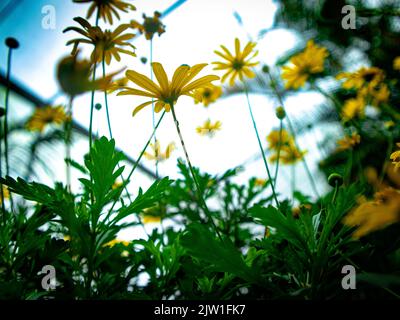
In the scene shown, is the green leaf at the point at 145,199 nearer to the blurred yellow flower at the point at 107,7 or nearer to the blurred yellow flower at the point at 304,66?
the blurred yellow flower at the point at 107,7

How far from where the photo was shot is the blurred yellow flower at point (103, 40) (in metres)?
0.50

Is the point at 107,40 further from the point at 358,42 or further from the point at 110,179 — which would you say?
the point at 358,42

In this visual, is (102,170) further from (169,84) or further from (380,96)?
(380,96)

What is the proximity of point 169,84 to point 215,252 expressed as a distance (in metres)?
0.30

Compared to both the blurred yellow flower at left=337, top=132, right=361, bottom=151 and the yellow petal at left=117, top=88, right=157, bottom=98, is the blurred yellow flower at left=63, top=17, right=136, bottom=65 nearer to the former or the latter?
the yellow petal at left=117, top=88, right=157, bottom=98

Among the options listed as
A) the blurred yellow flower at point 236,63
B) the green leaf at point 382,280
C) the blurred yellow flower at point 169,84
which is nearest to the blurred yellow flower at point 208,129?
the blurred yellow flower at point 236,63

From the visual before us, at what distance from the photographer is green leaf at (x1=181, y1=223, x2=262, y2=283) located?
0.34 meters

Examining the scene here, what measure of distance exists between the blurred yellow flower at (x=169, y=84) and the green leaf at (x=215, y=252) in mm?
234

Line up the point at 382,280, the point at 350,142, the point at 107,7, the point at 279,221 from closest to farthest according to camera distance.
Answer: the point at 382,280
the point at 279,221
the point at 107,7
the point at 350,142

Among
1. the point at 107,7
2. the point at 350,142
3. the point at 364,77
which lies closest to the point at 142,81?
the point at 107,7

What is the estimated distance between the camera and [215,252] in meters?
0.36
